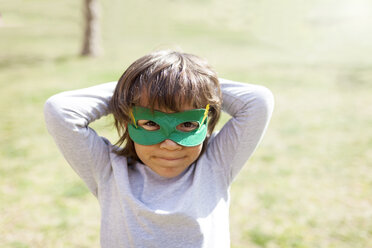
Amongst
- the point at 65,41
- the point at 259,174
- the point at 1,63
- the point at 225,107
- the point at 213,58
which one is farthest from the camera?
the point at 65,41

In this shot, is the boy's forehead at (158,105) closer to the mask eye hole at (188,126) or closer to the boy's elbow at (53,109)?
the mask eye hole at (188,126)

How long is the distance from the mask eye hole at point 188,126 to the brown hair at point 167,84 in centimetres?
9

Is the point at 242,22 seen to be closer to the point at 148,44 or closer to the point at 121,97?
the point at 148,44

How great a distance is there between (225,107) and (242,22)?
16.9 metres

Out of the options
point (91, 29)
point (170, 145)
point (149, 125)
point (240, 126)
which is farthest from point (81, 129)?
point (91, 29)

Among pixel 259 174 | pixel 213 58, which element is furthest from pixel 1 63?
pixel 259 174

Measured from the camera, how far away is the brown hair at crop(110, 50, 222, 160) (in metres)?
1.63

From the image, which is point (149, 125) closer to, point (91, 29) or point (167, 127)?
point (167, 127)

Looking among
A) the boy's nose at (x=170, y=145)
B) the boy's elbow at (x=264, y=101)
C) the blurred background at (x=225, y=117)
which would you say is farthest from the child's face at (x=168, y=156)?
the blurred background at (x=225, y=117)

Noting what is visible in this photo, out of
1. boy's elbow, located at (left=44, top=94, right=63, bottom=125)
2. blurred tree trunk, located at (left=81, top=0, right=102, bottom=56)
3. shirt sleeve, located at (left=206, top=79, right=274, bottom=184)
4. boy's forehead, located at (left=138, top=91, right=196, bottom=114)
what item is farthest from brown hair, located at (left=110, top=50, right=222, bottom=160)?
blurred tree trunk, located at (left=81, top=0, right=102, bottom=56)

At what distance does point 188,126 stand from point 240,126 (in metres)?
0.26

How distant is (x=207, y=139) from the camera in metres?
1.97

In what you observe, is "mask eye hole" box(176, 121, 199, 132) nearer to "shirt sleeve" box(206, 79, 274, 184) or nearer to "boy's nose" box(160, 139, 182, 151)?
"boy's nose" box(160, 139, 182, 151)

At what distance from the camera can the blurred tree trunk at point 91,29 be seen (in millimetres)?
10336
